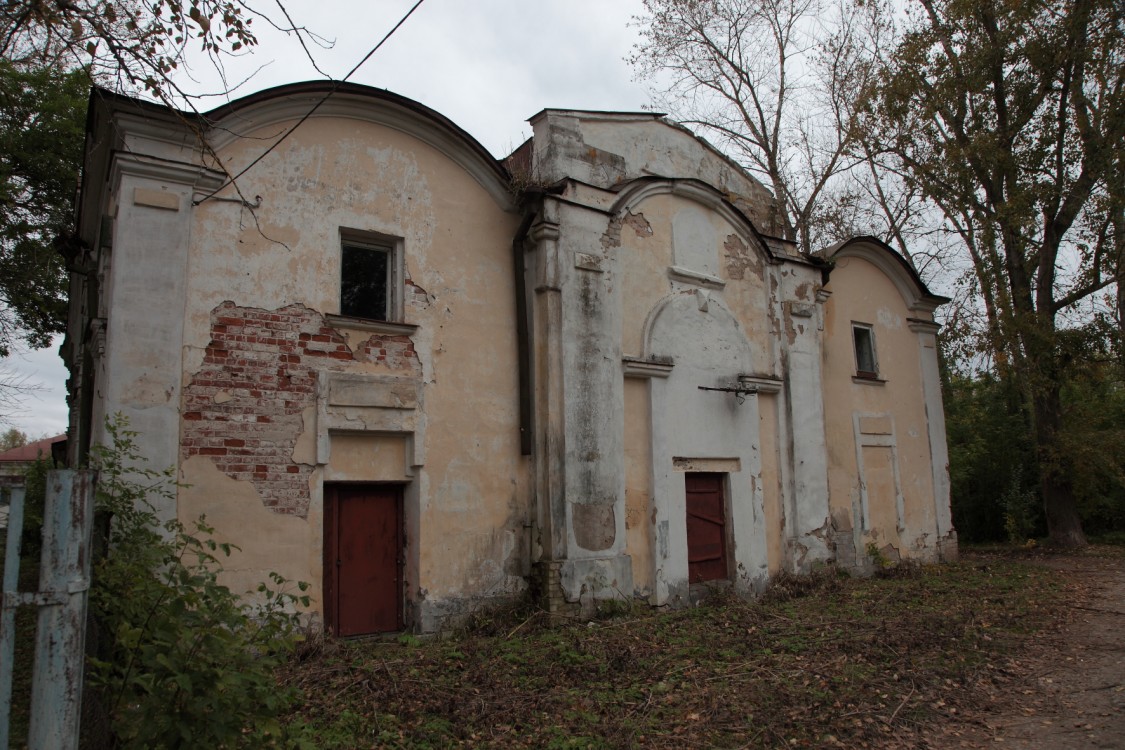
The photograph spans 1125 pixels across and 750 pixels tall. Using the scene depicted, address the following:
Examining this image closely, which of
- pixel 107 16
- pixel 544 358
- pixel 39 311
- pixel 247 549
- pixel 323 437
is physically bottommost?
pixel 247 549

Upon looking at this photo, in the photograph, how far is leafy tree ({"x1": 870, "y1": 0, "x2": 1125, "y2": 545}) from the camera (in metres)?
14.4

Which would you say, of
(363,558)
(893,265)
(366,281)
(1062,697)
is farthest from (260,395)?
(893,265)

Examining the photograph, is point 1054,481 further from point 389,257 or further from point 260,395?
point 260,395

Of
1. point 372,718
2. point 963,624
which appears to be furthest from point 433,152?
point 963,624

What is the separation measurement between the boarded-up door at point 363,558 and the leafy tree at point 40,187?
1060 cm


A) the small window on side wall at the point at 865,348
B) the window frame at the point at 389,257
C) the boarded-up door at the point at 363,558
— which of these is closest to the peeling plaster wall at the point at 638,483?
the boarded-up door at the point at 363,558

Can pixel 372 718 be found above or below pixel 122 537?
below

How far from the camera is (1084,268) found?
1513 cm

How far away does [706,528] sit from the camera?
35.7ft

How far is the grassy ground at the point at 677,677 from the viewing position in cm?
546

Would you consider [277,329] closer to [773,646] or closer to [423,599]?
[423,599]

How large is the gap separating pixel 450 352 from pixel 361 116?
2.90 m

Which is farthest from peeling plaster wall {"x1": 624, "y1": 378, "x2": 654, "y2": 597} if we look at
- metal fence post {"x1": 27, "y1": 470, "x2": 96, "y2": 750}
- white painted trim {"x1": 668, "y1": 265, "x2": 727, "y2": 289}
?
metal fence post {"x1": 27, "y1": 470, "x2": 96, "y2": 750}

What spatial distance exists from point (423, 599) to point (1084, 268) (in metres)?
14.2
